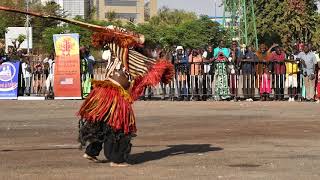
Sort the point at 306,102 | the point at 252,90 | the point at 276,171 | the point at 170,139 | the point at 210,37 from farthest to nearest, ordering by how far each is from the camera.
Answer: the point at 210,37, the point at 252,90, the point at 306,102, the point at 170,139, the point at 276,171

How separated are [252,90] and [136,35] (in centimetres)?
1346

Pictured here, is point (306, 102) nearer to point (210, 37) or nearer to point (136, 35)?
point (136, 35)

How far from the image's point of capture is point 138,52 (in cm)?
990

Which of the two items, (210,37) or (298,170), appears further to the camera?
(210,37)

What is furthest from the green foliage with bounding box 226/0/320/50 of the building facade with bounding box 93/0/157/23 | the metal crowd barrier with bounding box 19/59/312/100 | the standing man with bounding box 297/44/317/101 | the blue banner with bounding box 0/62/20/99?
the building facade with bounding box 93/0/157/23

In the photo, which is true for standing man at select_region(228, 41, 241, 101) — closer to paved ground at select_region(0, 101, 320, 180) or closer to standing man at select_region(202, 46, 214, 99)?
standing man at select_region(202, 46, 214, 99)

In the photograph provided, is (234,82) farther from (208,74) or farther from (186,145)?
(186,145)

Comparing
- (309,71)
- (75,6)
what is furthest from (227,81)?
(75,6)

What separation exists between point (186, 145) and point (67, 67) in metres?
13.7

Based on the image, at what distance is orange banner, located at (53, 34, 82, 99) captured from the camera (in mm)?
24531

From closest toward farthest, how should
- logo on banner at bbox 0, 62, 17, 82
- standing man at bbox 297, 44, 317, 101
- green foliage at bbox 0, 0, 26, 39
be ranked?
standing man at bbox 297, 44, 317, 101 < logo on banner at bbox 0, 62, 17, 82 < green foliage at bbox 0, 0, 26, 39

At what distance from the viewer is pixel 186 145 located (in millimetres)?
11656

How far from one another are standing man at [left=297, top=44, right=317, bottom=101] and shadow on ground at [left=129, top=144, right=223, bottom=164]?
36.2 feet

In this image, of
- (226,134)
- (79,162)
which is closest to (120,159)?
(79,162)
